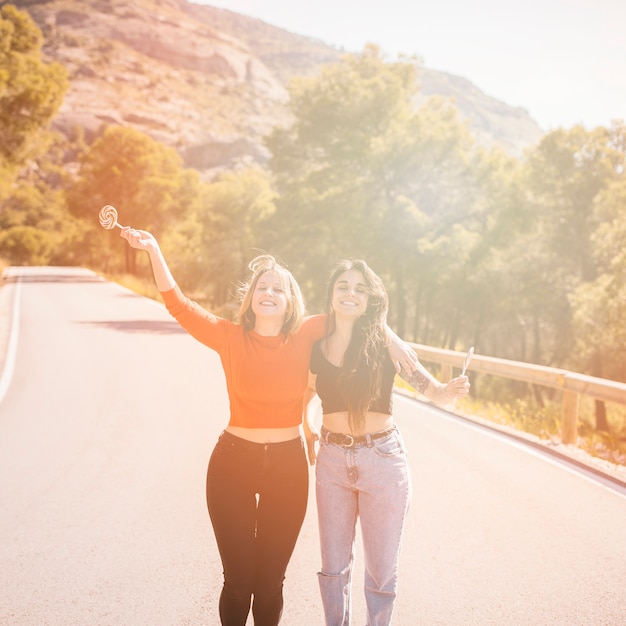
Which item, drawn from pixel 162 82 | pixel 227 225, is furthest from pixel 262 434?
pixel 162 82

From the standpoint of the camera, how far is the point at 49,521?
5.33m

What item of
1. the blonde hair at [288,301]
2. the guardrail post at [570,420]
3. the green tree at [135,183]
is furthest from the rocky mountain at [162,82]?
the blonde hair at [288,301]

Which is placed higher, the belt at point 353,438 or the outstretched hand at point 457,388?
the outstretched hand at point 457,388

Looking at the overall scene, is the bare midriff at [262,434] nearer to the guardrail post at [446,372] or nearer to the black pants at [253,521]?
the black pants at [253,521]

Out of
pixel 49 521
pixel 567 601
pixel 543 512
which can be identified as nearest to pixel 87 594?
pixel 49 521

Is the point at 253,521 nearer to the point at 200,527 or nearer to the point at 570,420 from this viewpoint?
the point at 200,527

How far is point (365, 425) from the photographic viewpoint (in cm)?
310

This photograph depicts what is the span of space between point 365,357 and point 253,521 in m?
0.91

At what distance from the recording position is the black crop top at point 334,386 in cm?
311

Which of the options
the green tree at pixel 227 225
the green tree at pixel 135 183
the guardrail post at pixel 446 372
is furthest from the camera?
the green tree at pixel 135 183

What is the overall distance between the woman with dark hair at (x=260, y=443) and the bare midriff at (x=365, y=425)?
0.17 metres

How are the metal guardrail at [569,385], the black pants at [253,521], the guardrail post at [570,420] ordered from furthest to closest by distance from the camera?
the guardrail post at [570,420] → the metal guardrail at [569,385] → the black pants at [253,521]

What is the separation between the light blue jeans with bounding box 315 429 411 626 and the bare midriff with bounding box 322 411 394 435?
5 centimetres

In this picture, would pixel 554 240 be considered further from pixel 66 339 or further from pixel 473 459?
pixel 473 459
